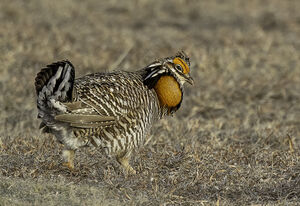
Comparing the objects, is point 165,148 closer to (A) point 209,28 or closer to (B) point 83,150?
(B) point 83,150

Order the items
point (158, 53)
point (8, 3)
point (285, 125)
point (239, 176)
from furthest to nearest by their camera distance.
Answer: point (8, 3), point (158, 53), point (285, 125), point (239, 176)

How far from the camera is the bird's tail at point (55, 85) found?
482 cm

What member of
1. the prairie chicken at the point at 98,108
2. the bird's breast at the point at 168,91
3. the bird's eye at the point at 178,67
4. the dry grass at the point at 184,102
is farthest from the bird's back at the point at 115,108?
the bird's eye at the point at 178,67

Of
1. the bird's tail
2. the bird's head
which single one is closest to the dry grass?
the bird's tail

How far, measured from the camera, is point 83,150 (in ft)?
19.3

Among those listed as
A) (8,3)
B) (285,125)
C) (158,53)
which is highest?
(8,3)

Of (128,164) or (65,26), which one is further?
(65,26)

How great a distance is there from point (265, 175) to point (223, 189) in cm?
51

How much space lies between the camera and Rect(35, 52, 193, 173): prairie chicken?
486 cm

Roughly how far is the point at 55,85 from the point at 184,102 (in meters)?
3.82

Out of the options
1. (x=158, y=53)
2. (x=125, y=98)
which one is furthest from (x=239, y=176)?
(x=158, y=53)

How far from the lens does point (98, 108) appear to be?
505 cm

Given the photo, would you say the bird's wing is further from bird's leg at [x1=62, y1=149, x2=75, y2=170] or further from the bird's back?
bird's leg at [x1=62, y1=149, x2=75, y2=170]

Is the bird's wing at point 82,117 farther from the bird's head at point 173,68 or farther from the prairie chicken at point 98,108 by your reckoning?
the bird's head at point 173,68
